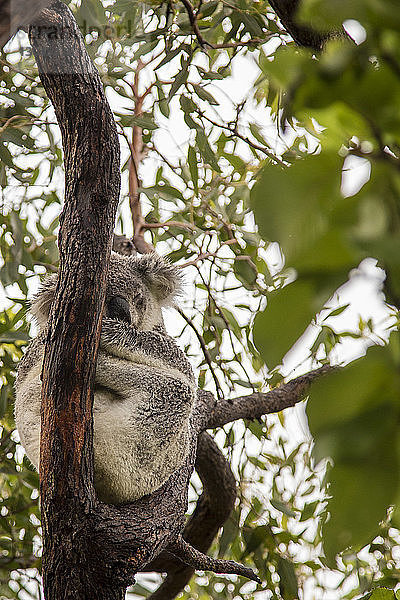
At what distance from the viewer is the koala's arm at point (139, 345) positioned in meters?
1.47

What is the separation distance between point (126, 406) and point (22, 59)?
140 cm

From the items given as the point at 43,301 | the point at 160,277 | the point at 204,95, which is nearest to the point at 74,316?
the point at 43,301

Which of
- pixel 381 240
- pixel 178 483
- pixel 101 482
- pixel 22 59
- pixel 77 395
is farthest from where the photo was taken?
pixel 22 59

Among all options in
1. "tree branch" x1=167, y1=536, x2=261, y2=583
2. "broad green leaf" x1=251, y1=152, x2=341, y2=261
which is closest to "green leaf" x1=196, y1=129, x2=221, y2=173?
"tree branch" x1=167, y1=536, x2=261, y2=583

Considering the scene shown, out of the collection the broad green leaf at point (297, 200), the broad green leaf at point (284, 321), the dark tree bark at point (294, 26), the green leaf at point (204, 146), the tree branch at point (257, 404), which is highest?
the green leaf at point (204, 146)

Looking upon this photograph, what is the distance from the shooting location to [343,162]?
0.93ft

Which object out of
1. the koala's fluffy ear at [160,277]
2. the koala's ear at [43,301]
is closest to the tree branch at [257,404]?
the koala's fluffy ear at [160,277]

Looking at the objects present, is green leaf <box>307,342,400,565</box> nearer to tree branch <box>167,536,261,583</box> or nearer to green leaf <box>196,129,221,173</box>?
tree branch <box>167,536,261,583</box>

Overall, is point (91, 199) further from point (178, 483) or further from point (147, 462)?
point (178, 483)

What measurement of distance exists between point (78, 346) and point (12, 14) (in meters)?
0.66

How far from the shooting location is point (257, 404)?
6.73 ft

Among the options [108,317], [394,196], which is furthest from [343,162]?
[108,317]

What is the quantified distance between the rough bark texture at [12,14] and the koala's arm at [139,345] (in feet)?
2.76

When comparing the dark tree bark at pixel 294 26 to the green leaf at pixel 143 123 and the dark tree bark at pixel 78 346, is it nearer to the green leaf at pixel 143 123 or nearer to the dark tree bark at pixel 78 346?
the dark tree bark at pixel 78 346
